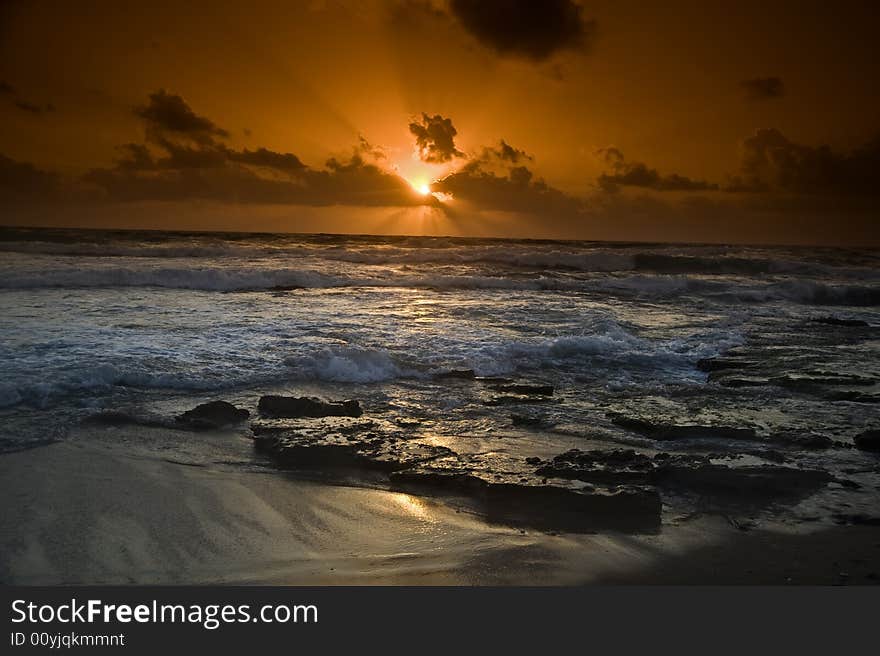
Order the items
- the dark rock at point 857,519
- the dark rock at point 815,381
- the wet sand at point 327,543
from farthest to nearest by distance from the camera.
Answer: the dark rock at point 815,381
the dark rock at point 857,519
the wet sand at point 327,543

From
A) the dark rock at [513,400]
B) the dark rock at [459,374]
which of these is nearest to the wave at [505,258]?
the dark rock at [459,374]

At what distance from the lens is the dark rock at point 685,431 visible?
594 cm

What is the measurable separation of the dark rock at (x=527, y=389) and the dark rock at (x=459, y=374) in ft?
1.72

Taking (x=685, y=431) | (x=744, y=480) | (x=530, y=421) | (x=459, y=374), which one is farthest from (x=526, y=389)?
(x=744, y=480)

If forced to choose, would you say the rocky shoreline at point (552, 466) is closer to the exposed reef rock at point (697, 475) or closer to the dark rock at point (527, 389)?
the exposed reef rock at point (697, 475)

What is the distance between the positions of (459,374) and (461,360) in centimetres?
81

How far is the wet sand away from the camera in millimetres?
3420

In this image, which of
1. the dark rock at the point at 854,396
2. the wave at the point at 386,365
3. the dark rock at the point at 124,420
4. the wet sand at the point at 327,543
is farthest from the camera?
the dark rock at the point at 854,396

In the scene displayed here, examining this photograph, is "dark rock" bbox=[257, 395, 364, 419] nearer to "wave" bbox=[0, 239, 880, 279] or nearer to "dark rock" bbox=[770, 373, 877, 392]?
"dark rock" bbox=[770, 373, 877, 392]

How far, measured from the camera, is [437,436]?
5.88 metres

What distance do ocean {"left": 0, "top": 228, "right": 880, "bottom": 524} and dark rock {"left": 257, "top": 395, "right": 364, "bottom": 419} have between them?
253 millimetres

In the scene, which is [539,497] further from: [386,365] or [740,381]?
[740,381]

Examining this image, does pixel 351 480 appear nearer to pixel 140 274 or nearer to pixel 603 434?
pixel 603 434

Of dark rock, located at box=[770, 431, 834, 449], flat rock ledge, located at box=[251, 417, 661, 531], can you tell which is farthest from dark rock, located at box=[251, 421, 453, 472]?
dark rock, located at box=[770, 431, 834, 449]
